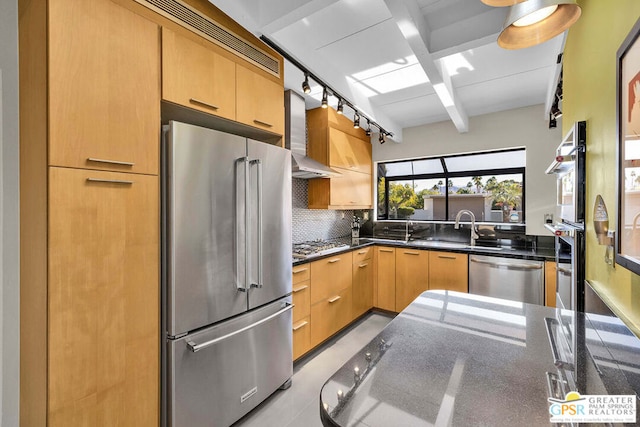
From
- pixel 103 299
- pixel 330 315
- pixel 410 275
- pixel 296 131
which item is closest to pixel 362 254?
pixel 410 275

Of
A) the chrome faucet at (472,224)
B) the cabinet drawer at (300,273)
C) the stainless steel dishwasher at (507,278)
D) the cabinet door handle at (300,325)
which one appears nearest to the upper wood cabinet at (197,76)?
the cabinet drawer at (300,273)

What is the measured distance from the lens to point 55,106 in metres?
1.18

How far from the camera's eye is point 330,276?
9.71ft

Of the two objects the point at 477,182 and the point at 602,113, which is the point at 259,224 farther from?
the point at 477,182

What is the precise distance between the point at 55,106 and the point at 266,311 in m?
1.60

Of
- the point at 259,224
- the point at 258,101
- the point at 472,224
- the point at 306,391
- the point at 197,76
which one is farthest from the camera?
the point at 472,224

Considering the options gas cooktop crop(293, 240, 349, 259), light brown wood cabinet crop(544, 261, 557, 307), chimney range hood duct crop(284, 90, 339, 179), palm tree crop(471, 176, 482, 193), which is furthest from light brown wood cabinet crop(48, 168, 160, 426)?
palm tree crop(471, 176, 482, 193)

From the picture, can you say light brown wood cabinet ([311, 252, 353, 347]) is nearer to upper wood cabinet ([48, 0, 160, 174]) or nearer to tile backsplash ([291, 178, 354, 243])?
tile backsplash ([291, 178, 354, 243])

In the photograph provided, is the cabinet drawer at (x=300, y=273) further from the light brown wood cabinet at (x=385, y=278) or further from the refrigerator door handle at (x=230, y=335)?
the light brown wood cabinet at (x=385, y=278)

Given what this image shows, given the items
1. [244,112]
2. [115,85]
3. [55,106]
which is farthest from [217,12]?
[55,106]

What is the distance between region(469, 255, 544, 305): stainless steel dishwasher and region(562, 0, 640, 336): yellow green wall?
61.6 inches

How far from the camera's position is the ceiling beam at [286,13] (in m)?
1.64

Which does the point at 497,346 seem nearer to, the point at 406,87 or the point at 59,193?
the point at 59,193

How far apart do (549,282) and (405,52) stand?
253 cm
